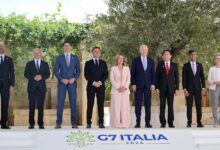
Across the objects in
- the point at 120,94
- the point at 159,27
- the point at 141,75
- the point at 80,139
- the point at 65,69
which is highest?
the point at 159,27

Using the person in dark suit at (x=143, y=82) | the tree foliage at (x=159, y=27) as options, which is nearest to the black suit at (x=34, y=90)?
the person in dark suit at (x=143, y=82)

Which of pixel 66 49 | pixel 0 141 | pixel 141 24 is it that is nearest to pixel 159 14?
pixel 141 24

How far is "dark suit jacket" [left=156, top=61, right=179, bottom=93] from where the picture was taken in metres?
9.20

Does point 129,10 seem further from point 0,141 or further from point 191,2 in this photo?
point 0,141

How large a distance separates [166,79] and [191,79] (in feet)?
1.82

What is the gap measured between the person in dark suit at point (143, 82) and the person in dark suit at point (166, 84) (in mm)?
165

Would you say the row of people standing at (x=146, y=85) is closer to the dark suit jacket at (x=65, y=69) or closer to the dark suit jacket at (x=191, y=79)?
the dark suit jacket at (x=191, y=79)

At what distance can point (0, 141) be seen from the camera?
25.3 feet

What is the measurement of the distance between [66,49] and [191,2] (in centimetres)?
464

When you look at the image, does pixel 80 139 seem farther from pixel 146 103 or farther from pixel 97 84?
pixel 146 103

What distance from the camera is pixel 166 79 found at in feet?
30.2

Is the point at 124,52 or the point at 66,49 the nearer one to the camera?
the point at 66,49

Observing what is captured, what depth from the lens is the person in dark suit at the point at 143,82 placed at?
9117mm

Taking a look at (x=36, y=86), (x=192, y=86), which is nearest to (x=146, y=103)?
(x=192, y=86)
